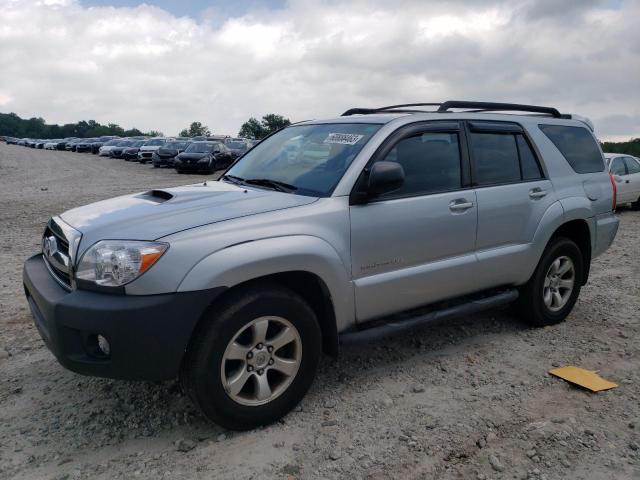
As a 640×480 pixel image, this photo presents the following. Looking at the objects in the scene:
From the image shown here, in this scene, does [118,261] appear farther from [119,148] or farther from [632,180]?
[119,148]

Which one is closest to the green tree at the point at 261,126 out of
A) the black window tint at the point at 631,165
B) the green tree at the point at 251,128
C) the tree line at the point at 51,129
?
the green tree at the point at 251,128

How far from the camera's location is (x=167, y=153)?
88.9 ft

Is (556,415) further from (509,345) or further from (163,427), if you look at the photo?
(163,427)

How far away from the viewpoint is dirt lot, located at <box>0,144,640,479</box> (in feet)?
9.27

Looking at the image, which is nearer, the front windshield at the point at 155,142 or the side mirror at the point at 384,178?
the side mirror at the point at 384,178

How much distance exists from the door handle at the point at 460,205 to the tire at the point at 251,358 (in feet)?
4.27

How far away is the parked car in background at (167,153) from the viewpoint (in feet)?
88.9

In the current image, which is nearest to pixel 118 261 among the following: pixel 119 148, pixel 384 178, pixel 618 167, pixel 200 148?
pixel 384 178

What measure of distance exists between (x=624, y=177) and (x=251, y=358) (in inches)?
470

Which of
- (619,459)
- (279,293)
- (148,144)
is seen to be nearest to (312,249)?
(279,293)

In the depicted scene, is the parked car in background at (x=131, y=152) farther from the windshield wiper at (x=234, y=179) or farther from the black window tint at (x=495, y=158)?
the black window tint at (x=495, y=158)

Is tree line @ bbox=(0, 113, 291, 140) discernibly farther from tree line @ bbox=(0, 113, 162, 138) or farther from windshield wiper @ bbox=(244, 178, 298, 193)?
windshield wiper @ bbox=(244, 178, 298, 193)

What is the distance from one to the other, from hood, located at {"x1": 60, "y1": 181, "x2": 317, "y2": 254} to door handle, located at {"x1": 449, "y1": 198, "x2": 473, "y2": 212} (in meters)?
1.05

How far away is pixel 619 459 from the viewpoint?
2891 mm
